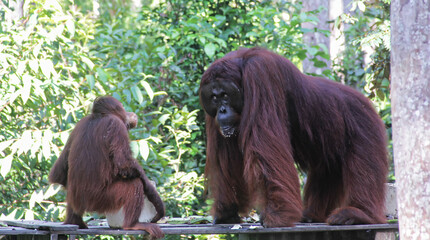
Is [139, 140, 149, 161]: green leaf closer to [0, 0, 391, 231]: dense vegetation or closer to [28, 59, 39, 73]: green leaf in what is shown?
[0, 0, 391, 231]: dense vegetation

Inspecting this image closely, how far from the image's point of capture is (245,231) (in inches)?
119

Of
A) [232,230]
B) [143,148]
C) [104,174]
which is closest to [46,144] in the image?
[143,148]

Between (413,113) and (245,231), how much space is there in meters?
1.11

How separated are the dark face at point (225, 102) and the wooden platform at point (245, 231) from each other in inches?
19.9

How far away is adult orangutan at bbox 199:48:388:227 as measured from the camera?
3.03 metres

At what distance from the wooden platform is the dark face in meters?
0.51

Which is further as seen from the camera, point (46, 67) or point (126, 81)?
point (126, 81)

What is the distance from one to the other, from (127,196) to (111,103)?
0.56m

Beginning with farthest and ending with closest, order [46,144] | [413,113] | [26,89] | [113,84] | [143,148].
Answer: [113,84]
[143,148]
[46,144]
[26,89]
[413,113]

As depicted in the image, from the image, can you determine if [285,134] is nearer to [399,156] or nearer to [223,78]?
[223,78]

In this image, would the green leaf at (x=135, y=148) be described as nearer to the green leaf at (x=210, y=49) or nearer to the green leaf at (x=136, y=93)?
the green leaf at (x=136, y=93)

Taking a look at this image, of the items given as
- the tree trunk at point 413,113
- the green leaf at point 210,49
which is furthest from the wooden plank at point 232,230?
the green leaf at point 210,49

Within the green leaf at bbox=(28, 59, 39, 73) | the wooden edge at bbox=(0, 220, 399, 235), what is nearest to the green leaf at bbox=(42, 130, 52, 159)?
the green leaf at bbox=(28, 59, 39, 73)

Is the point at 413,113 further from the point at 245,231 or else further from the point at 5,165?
the point at 5,165
